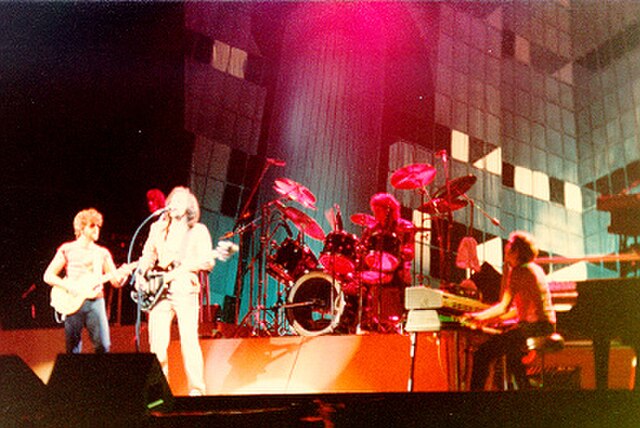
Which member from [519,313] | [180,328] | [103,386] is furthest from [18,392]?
[519,313]

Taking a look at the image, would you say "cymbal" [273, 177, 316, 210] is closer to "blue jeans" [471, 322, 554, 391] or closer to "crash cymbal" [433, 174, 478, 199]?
"crash cymbal" [433, 174, 478, 199]

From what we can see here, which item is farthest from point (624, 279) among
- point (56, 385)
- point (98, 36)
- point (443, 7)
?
point (443, 7)

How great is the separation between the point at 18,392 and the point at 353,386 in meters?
2.45

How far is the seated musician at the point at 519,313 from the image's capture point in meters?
3.58

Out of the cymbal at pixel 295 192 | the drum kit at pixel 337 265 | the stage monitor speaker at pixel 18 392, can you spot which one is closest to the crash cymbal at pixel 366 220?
the drum kit at pixel 337 265

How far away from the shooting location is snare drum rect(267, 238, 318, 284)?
6348mm

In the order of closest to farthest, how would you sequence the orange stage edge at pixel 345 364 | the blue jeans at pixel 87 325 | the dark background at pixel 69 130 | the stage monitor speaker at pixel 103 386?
the stage monitor speaker at pixel 103 386, the orange stage edge at pixel 345 364, the blue jeans at pixel 87 325, the dark background at pixel 69 130

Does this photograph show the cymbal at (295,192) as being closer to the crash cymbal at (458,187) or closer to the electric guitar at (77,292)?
the crash cymbal at (458,187)

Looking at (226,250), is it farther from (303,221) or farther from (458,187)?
(458,187)

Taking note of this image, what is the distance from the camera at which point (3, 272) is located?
21.8 ft

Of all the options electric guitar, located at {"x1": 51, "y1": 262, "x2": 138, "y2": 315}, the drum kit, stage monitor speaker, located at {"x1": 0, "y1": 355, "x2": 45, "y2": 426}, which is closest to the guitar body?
electric guitar, located at {"x1": 51, "y1": 262, "x2": 138, "y2": 315}

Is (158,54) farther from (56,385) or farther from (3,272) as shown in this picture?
(56,385)

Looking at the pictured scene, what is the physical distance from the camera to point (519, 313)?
3688 millimetres

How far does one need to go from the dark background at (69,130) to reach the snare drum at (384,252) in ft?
8.87
